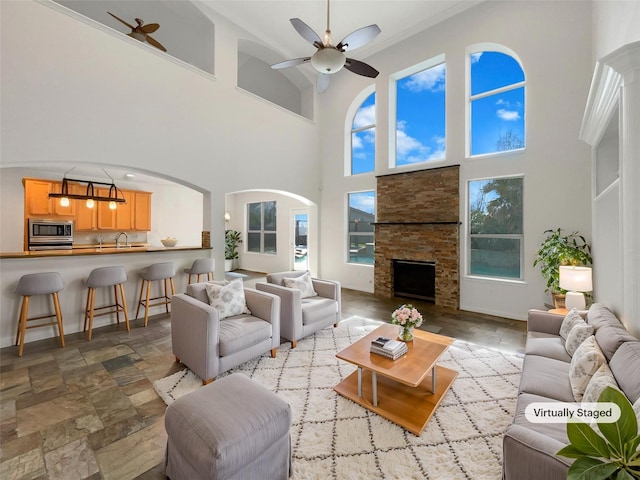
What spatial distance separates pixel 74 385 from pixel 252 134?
4.86 m

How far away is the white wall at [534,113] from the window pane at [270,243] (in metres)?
5.45

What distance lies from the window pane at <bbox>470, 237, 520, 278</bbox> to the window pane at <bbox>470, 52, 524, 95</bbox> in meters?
2.77

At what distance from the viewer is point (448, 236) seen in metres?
5.16

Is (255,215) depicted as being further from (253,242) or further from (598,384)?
(598,384)

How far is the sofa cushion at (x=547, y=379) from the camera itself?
5.64ft

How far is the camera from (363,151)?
686cm

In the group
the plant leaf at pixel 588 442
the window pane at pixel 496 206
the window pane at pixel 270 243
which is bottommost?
the plant leaf at pixel 588 442

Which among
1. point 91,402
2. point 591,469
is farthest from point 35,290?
point 591,469

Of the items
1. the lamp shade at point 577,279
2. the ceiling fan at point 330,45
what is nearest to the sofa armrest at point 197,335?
the ceiling fan at point 330,45

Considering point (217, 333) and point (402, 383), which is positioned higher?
point (217, 333)

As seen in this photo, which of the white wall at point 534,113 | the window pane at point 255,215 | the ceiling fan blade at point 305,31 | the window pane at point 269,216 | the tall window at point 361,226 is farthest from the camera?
the window pane at point 255,215

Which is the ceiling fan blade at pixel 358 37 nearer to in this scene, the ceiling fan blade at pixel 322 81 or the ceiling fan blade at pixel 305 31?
the ceiling fan blade at pixel 305 31

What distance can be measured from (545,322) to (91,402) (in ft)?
14.1

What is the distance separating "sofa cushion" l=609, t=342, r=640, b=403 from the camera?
1.35 meters
